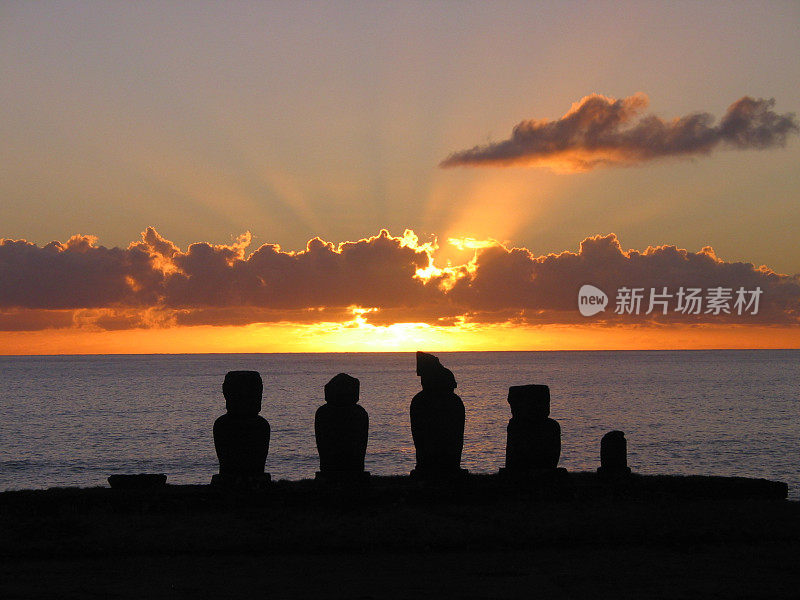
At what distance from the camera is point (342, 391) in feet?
68.0

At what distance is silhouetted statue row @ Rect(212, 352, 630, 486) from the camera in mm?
20625

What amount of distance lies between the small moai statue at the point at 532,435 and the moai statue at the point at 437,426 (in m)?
1.32

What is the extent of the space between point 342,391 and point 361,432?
3.57 feet

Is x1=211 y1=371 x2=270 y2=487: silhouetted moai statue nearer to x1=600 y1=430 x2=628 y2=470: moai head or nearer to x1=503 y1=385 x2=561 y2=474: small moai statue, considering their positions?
x1=503 y1=385 x2=561 y2=474: small moai statue

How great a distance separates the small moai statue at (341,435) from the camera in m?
20.6

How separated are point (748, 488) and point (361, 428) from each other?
9.33m

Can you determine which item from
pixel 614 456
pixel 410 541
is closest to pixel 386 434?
pixel 614 456

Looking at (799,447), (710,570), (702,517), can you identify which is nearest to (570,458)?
(799,447)

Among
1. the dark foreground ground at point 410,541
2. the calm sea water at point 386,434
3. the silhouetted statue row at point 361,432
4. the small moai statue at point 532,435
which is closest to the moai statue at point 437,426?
the silhouetted statue row at point 361,432

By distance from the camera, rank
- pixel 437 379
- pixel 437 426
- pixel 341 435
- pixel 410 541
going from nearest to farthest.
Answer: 1. pixel 410 541
2. pixel 341 435
3. pixel 437 426
4. pixel 437 379

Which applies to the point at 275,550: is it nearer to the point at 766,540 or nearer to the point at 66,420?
the point at 766,540

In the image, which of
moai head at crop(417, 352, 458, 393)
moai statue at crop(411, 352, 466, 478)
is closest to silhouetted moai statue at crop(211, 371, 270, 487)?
moai statue at crop(411, 352, 466, 478)

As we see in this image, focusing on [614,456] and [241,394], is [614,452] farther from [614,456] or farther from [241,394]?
[241,394]

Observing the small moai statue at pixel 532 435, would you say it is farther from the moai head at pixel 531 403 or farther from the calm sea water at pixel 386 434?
the calm sea water at pixel 386 434
